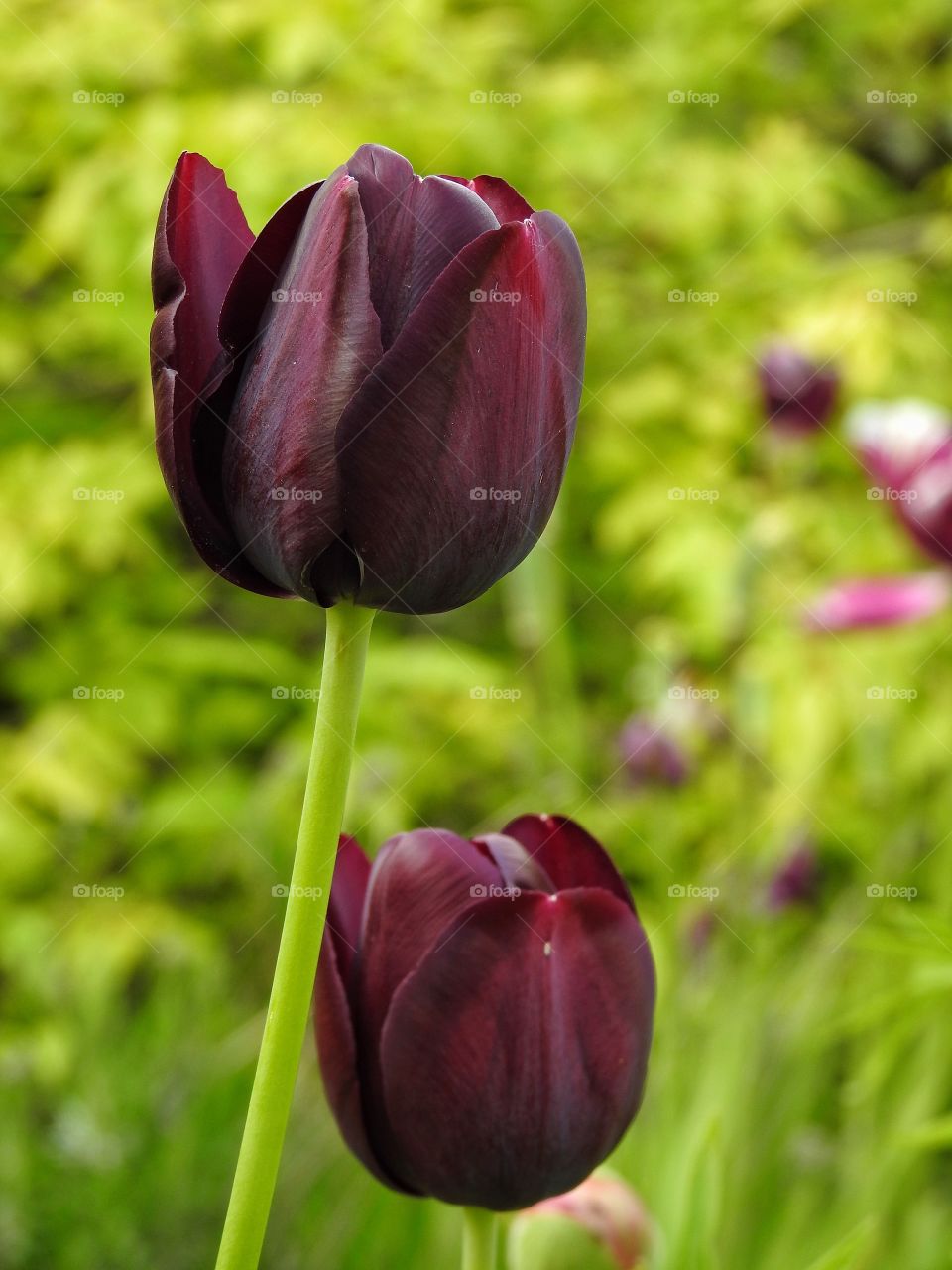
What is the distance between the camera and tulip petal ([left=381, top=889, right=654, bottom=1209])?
346mm

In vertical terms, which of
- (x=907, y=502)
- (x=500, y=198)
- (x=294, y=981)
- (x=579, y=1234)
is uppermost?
(x=500, y=198)

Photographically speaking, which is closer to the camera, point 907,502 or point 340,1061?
point 340,1061

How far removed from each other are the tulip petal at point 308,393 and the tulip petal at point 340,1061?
0.35ft

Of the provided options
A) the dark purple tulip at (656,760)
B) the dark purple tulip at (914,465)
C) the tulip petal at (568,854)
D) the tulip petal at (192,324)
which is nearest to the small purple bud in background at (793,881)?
the dark purple tulip at (656,760)

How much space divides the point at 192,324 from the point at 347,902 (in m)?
0.16

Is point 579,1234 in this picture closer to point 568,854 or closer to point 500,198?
point 568,854

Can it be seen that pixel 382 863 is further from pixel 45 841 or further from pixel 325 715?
pixel 45 841

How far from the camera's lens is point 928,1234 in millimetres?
1081

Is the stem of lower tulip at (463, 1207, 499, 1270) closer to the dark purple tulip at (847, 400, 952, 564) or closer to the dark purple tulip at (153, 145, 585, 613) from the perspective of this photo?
the dark purple tulip at (153, 145, 585, 613)

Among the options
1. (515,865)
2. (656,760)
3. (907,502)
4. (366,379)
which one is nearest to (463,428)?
(366,379)

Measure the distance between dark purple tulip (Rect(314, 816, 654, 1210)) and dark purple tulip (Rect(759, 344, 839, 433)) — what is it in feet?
4.05

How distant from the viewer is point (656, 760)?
4.91 feet

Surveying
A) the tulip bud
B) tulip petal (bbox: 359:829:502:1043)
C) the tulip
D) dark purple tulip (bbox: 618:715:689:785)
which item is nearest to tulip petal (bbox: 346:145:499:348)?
tulip petal (bbox: 359:829:502:1043)

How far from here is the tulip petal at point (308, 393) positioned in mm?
299
